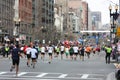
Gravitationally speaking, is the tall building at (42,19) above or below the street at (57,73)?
above

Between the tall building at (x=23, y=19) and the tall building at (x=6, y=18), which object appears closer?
the tall building at (x=6, y=18)

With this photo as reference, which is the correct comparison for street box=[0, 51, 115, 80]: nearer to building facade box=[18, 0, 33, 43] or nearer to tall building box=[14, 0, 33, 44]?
tall building box=[14, 0, 33, 44]

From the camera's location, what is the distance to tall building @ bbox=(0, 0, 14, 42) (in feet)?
285

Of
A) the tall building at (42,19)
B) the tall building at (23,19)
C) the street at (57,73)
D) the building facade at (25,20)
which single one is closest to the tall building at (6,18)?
the tall building at (23,19)

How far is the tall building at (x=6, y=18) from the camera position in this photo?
8700 centimetres

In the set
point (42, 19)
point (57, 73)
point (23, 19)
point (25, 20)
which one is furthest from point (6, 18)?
point (57, 73)

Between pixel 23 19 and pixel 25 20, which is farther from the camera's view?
pixel 25 20

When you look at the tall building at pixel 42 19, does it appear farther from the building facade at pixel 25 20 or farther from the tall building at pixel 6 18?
the tall building at pixel 6 18

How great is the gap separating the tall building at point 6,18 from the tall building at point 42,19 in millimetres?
19762

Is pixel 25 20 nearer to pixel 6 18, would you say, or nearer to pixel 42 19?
pixel 6 18

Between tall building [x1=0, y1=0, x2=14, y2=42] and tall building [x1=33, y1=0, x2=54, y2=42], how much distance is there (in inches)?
778

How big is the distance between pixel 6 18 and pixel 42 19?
1876 inches

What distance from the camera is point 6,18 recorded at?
90.1 meters

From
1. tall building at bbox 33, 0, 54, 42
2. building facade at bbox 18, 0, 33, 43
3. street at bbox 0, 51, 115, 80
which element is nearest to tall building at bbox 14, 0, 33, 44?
building facade at bbox 18, 0, 33, 43
